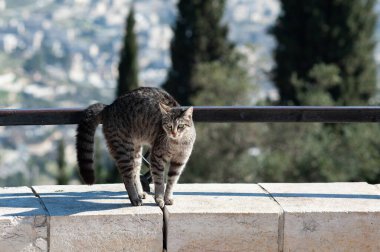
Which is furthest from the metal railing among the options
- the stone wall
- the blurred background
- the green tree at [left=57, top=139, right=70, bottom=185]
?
the green tree at [left=57, top=139, right=70, bottom=185]

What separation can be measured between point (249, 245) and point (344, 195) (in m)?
0.81

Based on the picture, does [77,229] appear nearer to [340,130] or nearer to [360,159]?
[360,159]

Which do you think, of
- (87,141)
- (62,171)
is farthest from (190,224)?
(62,171)

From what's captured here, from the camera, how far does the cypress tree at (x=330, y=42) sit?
27.9 m

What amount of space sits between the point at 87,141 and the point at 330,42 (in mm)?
24715

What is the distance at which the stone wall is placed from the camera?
12.8 feet

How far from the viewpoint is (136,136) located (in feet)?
14.6

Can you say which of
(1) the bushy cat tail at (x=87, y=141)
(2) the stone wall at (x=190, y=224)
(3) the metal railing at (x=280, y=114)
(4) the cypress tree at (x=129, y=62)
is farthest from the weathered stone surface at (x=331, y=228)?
(4) the cypress tree at (x=129, y=62)

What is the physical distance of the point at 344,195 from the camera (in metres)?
4.52

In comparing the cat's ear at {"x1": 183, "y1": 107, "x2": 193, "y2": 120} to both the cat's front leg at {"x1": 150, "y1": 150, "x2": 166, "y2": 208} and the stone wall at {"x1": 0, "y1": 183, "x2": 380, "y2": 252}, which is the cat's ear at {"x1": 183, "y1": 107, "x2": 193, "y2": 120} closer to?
the cat's front leg at {"x1": 150, "y1": 150, "x2": 166, "y2": 208}

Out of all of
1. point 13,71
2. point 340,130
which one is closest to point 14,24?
point 13,71

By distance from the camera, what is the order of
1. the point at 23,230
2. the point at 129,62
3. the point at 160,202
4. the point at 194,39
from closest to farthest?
the point at 23,230
the point at 160,202
the point at 194,39
the point at 129,62

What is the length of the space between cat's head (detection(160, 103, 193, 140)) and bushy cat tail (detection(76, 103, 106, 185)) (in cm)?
44

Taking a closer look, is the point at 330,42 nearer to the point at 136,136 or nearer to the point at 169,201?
the point at 136,136
